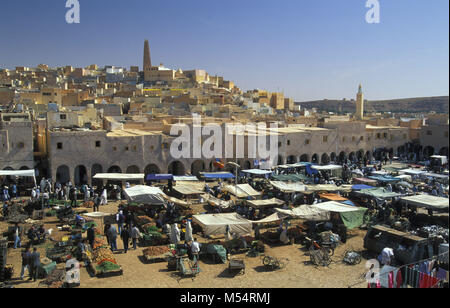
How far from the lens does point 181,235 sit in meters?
13.4

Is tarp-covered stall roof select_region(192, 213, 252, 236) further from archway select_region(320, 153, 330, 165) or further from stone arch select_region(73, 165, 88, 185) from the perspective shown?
archway select_region(320, 153, 330, 165)

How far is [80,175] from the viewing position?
24.3m

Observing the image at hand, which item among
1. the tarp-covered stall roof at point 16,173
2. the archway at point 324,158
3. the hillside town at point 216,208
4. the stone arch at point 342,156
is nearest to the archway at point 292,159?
the hillside town at point 216,208

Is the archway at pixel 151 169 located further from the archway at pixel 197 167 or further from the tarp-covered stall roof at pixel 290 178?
Result: the tarp-covered stall roof at pixel 290 178

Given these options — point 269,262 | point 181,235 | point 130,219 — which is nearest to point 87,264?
point 130,219

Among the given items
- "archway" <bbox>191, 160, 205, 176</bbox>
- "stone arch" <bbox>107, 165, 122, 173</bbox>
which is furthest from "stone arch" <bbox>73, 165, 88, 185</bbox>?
"archway" <bbox>191, 160, 205, 176</bbox>

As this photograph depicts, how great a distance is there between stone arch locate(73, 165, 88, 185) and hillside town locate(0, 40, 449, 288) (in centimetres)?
8

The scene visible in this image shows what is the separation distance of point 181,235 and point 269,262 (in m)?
3.79

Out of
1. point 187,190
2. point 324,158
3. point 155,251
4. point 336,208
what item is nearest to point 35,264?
point 155,251

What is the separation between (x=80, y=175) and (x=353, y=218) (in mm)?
17435

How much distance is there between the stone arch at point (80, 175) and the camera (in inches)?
926

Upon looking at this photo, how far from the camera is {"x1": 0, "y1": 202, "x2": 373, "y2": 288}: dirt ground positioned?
944 centimetres

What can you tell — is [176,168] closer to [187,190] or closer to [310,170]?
[310,170]

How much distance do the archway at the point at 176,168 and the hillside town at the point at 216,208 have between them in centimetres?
7
